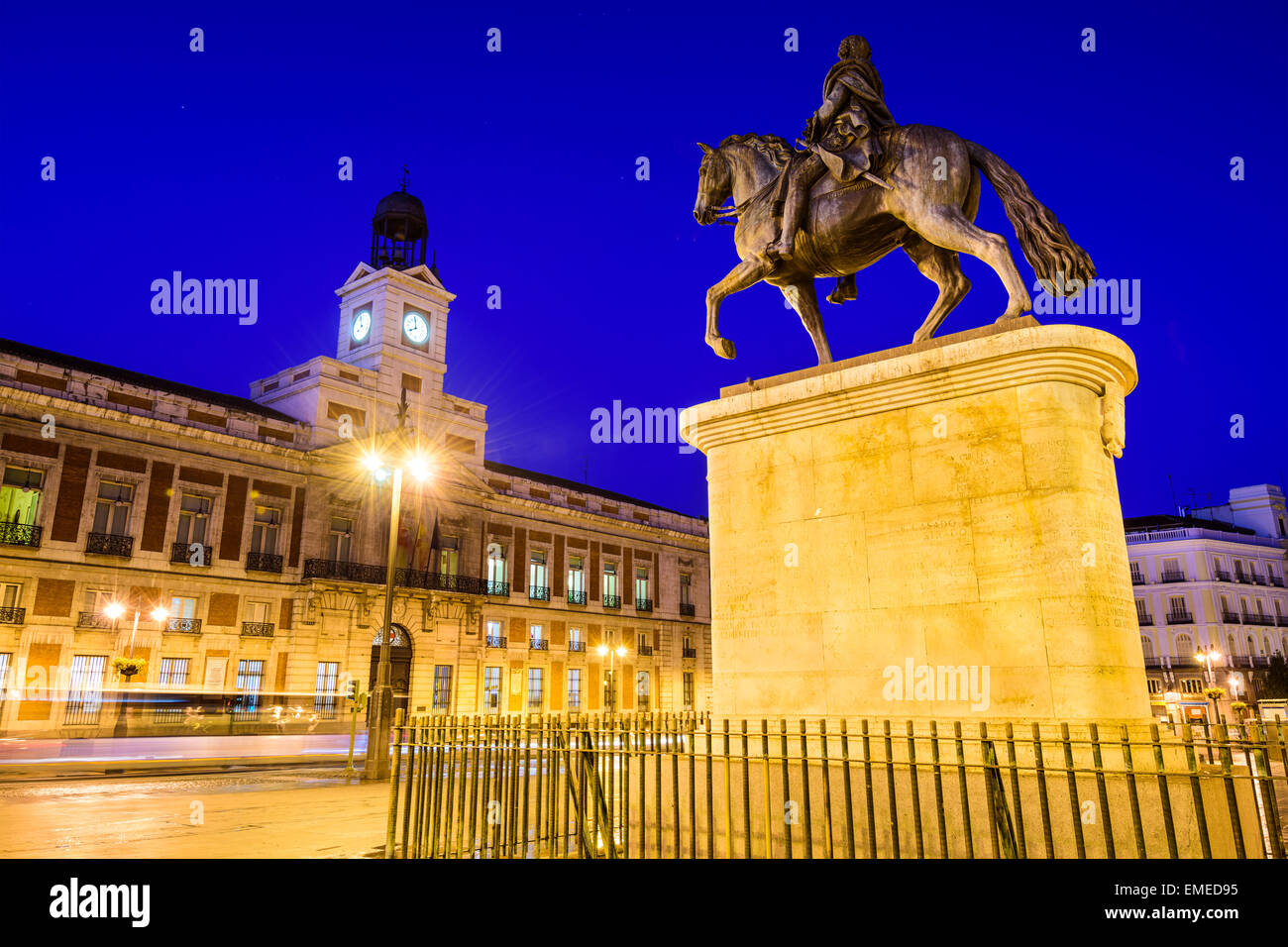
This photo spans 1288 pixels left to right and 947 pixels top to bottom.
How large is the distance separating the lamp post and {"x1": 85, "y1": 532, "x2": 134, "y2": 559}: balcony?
5.80ft

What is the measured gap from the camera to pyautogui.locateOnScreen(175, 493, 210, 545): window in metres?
31.3

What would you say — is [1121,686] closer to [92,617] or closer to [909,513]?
[909,513]

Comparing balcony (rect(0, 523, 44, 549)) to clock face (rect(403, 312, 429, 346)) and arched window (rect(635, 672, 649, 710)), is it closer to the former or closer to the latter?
clock face (rect(403, 312, 429, 346))

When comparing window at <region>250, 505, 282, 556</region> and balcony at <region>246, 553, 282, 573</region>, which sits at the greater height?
window at <region>250, 505, 282, 556</region>

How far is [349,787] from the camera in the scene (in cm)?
1402

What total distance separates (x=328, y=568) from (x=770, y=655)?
103 feet

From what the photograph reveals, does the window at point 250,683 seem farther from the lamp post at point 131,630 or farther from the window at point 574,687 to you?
the window at point 574,687

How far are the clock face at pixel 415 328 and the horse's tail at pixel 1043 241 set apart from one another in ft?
124

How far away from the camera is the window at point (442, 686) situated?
Result: 37750 millimetres

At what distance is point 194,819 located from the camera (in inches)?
376

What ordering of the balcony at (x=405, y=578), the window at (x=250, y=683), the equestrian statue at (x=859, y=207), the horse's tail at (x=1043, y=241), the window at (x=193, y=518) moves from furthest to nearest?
the balcony at (x=405, y=578) < the window at (x=193, y=518) < the window at (x=250, y=683) < the equestrian statue at (x=859, y=207) < the horse's tail at (x=1043, y=241)

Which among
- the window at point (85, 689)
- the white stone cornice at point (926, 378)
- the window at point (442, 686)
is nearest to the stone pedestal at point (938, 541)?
the white stone cornice at point (926, 378)

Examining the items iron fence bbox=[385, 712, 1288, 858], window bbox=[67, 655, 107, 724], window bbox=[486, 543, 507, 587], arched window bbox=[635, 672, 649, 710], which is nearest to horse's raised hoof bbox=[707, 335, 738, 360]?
iron fence bbox=[385, 712, 1288, 858]

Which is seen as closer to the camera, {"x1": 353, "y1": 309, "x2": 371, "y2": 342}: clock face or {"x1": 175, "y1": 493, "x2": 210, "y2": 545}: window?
{"x1": 175, "y1": 493, "x2": 210, "y2": 545}: window
